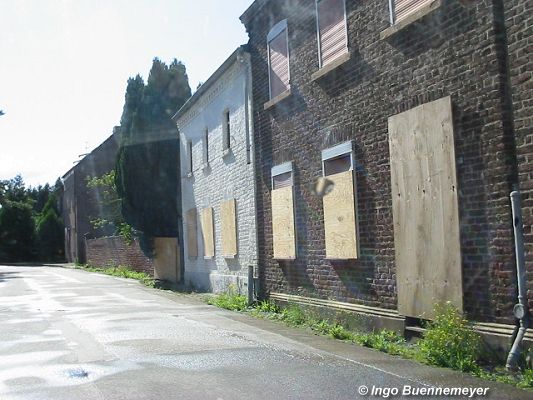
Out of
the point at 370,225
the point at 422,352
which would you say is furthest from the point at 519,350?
the point at 370,225

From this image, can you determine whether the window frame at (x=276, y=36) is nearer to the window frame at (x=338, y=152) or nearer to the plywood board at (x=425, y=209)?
the window frame at (x=338, y=152)

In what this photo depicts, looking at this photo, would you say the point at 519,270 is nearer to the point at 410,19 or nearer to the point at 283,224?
the point at 410,19

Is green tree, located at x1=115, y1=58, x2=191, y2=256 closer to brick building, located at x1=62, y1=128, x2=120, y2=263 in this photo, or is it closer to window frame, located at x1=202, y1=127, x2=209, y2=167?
window frame, located at x1=202, y1=127, x2=209, y2=167

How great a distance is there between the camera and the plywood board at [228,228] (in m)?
16.9

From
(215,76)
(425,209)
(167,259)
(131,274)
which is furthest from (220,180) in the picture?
→ (131,274)

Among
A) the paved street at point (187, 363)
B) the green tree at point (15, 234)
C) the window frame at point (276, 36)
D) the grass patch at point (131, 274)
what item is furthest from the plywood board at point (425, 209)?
the green tree at point (15, 234)

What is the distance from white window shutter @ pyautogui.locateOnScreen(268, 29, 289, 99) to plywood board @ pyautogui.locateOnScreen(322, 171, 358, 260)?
3.10 metres

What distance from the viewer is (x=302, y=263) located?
12516mm

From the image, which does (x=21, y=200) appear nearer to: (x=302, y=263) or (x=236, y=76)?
(x=236, y=76)

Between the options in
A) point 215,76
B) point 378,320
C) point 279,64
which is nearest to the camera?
point 378,320

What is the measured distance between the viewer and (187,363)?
780 centimetres

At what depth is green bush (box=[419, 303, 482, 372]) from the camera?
7234mm

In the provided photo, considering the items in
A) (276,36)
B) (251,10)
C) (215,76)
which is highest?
(251,10)

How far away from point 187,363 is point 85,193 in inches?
1879
